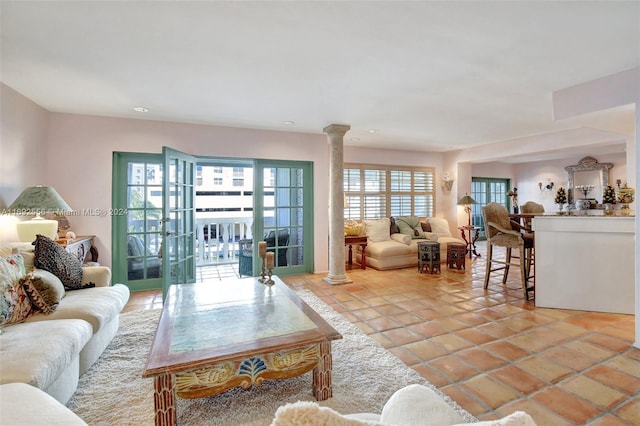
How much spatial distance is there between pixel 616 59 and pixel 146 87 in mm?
4283

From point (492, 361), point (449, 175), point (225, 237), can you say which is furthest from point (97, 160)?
point (449, 175)

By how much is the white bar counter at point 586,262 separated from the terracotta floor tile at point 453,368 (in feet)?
6.34

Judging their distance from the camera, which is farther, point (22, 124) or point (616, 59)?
point (22, 124)

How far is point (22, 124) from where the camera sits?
3170 millimetres

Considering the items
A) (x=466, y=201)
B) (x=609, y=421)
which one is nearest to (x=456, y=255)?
(x=466, y=201)

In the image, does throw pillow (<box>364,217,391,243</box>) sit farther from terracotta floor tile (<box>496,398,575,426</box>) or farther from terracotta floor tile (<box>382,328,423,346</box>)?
terracotta floor tile (<box>496,398,575,426</box>)

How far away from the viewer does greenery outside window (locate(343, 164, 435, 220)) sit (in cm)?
637

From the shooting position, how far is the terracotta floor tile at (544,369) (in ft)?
6.93

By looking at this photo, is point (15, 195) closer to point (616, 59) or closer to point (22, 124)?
point (22, 124)

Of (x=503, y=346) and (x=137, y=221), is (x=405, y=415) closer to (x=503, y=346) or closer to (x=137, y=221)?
(x=503, y=346)

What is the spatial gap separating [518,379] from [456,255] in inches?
138

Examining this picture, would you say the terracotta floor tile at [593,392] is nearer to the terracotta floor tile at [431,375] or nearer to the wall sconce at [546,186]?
the terracotta floor tile at [431,375]

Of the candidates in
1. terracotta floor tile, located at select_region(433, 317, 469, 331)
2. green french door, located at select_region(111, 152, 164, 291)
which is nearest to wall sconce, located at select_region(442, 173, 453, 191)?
terracotta floor tile, located at select_region(433, 317, 469, 331)

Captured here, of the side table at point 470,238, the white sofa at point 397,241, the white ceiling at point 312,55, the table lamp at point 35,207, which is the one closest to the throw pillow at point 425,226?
the white sofa at point 397,241
